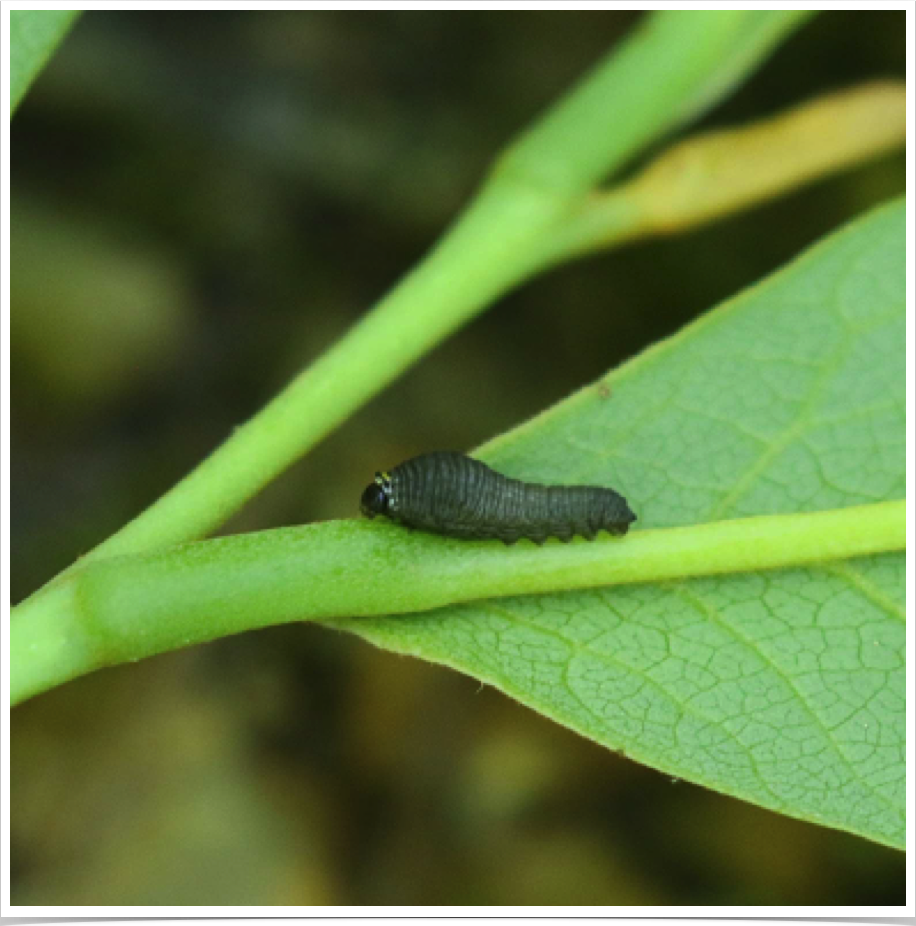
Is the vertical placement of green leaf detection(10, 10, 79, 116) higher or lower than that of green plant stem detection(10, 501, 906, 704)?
Answer: higher

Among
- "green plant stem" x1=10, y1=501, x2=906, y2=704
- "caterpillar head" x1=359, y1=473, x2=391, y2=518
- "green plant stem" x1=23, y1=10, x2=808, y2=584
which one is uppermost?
"green plant stem" x1=23, y1=10, x2=808, y2=584

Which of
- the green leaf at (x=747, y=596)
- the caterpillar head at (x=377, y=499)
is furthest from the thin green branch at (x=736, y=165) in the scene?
the caterpillar head at (x=377, y=499)

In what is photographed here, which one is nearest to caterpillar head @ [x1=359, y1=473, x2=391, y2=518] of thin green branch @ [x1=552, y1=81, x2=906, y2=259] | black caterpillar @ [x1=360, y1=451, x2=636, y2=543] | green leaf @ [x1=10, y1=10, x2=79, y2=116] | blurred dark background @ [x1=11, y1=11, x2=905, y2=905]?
black caterpillar @ [x1=360, y1=451, x2=636, y2=543]

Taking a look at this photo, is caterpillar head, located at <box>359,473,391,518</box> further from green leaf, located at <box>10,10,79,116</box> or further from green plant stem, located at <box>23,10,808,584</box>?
green leaf, located at <box>10,10,79,116</box>

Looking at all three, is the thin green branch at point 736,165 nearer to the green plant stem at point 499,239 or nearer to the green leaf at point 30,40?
the green plant stem at point 499,239

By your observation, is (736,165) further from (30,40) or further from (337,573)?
(30,40)

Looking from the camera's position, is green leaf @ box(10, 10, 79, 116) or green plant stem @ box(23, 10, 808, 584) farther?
green leaf @ box(10, 10, 79, 116)

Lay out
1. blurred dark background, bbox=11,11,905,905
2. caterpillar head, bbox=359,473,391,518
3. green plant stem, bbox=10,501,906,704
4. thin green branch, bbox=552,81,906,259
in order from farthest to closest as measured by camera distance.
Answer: blurred dark background, bbox=11,11,905,905, thin green branch, bbox=552,81,906,259, caterpillar head, bbox=359,473,391,518, green plant stem, bbox=10,501,906,704

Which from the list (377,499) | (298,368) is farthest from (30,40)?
(298,368)
